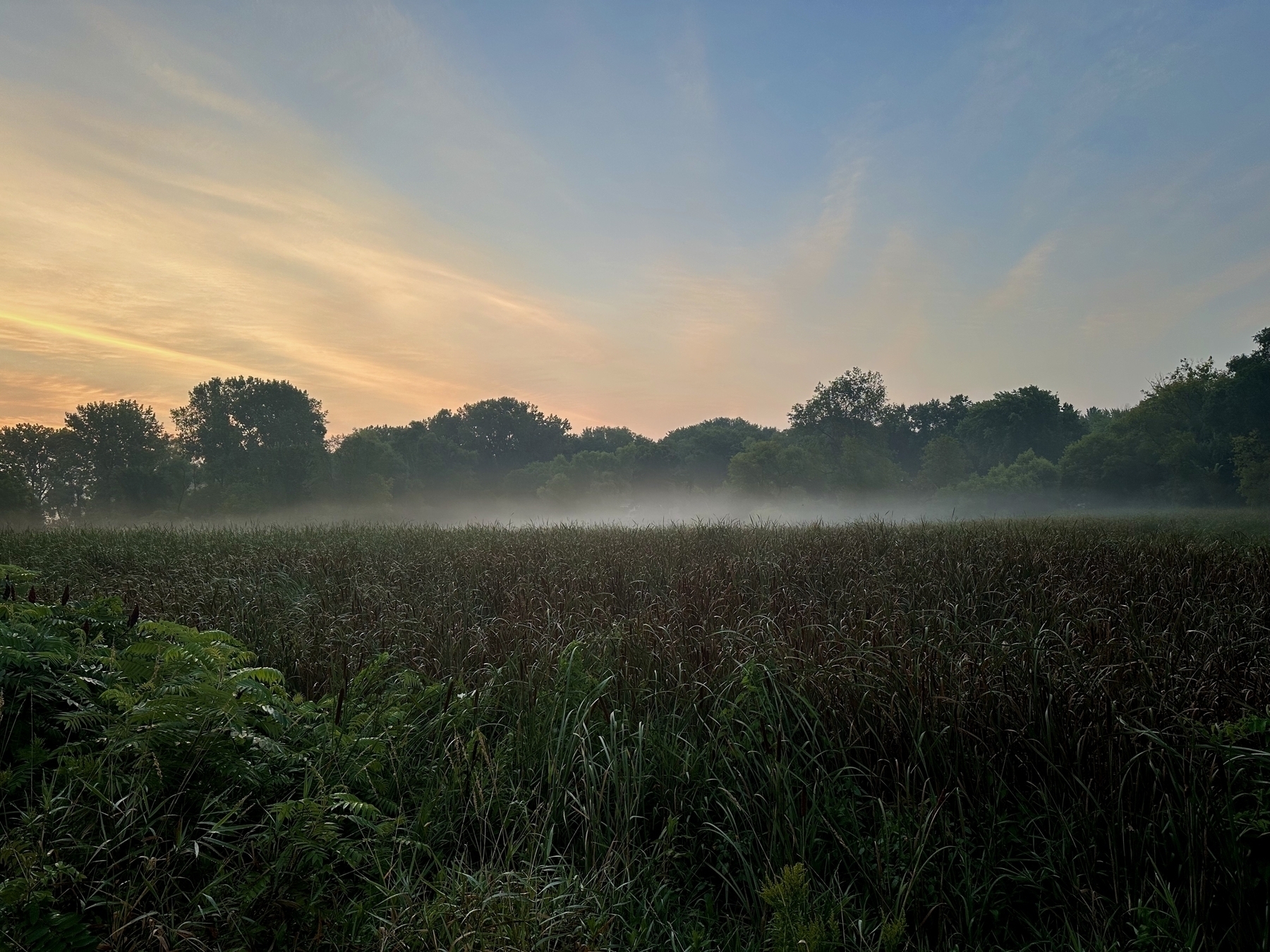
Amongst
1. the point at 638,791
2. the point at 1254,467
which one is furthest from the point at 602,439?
the point at 638,791

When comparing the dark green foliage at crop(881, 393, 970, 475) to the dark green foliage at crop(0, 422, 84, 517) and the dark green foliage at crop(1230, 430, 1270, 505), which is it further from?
the dark green foliage at crop(0, 422, 84, 517)

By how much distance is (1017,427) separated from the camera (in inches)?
2886

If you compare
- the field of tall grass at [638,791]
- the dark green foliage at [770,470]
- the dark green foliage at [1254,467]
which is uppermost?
the dark green foliage at [770,470]

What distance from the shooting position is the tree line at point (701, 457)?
36.2 m

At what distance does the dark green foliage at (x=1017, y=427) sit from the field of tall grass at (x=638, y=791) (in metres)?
77.6

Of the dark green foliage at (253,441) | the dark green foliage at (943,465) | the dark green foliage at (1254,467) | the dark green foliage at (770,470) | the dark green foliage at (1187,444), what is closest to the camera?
the dark green foliage at (1254,467)

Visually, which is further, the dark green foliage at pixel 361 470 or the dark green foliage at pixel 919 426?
the dark green foliage at pixel 919 426

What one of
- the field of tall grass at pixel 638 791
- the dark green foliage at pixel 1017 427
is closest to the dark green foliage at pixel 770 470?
the dark green foliage at pixel 1017 427

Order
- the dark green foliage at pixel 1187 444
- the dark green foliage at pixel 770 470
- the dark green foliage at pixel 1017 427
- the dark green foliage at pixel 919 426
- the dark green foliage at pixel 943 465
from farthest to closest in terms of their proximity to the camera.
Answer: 1. the dark green foliage at pixel 919 426
2. the dark green foliage at pixel 1017 427
3. the dark green foliage at pixel 943 465
4. the dark green foliage at pixel 770 470
5. the dark green foliage at pixel 1187 444

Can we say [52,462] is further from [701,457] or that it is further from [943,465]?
[943,465]

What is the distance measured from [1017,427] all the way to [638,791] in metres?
83.3

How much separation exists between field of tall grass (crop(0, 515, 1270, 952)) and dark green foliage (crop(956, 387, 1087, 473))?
77581 millimetres

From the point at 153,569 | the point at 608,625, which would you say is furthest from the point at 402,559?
the point at 608,625

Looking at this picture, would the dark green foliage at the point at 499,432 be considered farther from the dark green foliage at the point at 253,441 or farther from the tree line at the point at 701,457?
the dark green foliage at the point at 253,441
